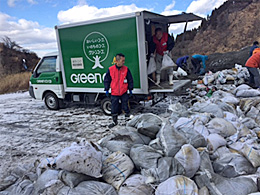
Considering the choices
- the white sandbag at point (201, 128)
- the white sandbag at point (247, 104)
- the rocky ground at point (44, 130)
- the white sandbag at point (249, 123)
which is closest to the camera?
the white sandbag at point (201, 128)

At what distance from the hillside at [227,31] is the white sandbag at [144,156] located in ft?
66.1

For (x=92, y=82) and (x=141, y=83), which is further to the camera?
(x=92, y=82)

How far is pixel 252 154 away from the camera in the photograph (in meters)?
2.58

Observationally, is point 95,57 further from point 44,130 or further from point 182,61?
point 182,61

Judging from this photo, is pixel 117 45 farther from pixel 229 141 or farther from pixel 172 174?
pixel 172 174

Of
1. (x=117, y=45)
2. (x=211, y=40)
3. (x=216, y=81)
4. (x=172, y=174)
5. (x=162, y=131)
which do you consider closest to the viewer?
(x=172, y=174)

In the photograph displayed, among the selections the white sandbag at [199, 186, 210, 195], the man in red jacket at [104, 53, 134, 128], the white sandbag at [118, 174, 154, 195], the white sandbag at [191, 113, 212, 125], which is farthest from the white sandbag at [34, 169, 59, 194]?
the man in red jacket at [104, 53, 134, 128]

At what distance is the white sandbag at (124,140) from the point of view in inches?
112

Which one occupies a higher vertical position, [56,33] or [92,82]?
[56,33]

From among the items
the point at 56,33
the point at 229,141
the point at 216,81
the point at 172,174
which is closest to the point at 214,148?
the point at 229,141

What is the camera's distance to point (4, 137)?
16.4ft

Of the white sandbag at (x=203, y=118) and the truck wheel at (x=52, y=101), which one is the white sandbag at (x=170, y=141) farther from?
the truck wheel at (x=52, y=101)

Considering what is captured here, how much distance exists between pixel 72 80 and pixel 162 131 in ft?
13.7

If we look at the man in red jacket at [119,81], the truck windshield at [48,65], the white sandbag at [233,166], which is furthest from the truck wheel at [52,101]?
the white sandbag at [233,166]
